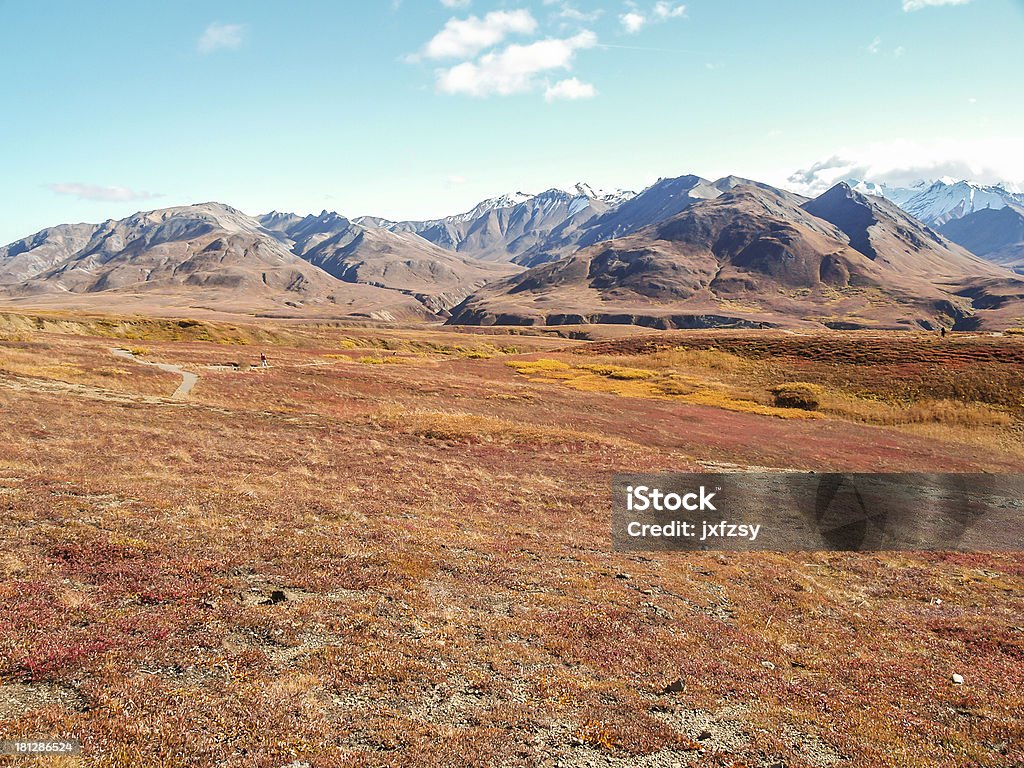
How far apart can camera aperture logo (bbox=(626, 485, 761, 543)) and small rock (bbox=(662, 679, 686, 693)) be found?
42.3 ft

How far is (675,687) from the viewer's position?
11969mm

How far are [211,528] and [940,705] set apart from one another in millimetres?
20880

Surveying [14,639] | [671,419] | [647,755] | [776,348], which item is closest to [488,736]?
[647,755]

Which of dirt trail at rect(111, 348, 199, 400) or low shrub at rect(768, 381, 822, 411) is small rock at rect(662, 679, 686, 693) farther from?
low shrub at rect(768, 381, 822, 411)

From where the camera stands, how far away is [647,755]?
962cm

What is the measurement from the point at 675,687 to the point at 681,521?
640 inches

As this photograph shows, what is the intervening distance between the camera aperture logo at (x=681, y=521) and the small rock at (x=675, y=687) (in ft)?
42.3

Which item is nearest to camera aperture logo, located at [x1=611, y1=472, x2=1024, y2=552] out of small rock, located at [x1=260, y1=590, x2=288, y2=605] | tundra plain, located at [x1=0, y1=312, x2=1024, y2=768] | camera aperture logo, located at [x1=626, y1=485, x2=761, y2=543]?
camera aperture logo, located at [x1=626, y1=485, x2=761, y2=543]

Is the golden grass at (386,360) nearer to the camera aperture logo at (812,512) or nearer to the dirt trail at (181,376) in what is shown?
the dirt trail at (181,376)

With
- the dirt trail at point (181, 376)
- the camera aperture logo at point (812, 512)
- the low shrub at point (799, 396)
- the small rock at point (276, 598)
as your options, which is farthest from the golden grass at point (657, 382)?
the small rock at point (276, 598)

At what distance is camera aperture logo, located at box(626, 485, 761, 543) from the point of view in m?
25.6

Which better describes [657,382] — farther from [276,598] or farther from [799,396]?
[276,598]

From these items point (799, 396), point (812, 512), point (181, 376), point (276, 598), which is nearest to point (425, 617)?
point (276, 598)

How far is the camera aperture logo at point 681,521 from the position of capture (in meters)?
25.6
